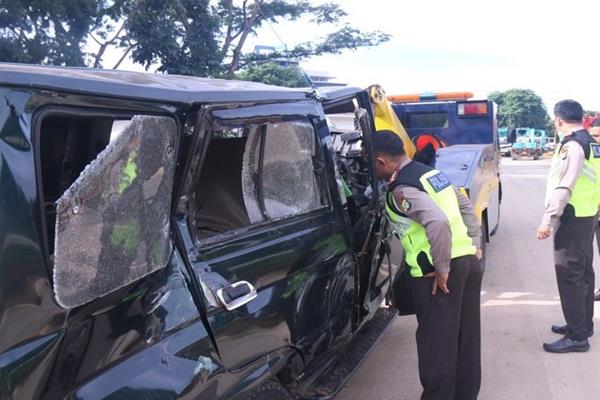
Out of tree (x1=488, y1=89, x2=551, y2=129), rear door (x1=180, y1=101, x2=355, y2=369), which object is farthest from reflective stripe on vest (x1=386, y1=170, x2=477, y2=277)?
tree (x1=488, y1=89, x2=551, y2=129)

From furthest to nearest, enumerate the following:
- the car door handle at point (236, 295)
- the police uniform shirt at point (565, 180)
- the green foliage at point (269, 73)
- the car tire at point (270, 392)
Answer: the green foliage at point (269, 73)
the police uniform shirt at point (565, 180)
the car tire at point (270, 392)
the car door handle at point (236, 295)

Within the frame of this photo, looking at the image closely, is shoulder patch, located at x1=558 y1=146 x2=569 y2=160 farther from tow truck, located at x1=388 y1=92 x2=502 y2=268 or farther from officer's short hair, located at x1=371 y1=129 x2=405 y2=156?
tow truck, located at x1=388 y1=92 x2=502 y2=268

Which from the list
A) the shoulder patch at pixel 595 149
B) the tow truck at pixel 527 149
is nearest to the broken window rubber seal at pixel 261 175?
the shoulder patch at pixel 595 149

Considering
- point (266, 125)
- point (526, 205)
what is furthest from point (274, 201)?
point (526, 205)

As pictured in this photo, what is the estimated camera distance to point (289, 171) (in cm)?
316

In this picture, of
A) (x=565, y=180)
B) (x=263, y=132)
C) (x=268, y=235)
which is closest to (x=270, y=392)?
(x=268, y=235)

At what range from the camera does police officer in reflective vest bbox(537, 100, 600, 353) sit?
4.22 metres

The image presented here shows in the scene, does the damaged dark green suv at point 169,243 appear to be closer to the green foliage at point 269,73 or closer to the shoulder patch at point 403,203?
the shoulder patch at point 403,203

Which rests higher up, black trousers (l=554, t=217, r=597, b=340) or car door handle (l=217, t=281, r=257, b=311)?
car door handle (l=217, t=281, r=257, b=311)

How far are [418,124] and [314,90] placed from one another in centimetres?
630

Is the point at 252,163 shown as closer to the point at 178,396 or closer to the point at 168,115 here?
the point at 168,115

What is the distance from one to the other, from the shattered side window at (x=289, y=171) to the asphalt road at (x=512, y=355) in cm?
153

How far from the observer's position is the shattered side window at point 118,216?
169cm

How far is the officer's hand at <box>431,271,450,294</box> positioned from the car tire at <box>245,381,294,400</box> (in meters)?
0.97
